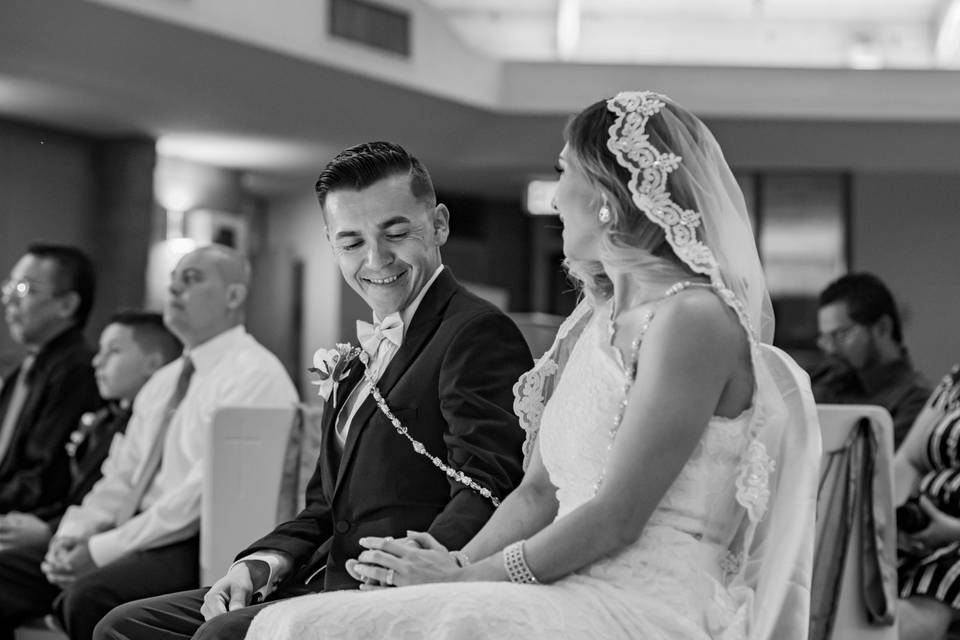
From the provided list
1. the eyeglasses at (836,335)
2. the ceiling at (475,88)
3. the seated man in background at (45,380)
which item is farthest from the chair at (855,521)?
the ceiling at (475,88)

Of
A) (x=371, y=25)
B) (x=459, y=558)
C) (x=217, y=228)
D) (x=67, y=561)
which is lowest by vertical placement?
(x=67, y=561)

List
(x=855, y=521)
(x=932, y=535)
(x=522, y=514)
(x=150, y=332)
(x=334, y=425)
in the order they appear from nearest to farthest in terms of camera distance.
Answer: (x=522, y=514) → (x=334, y=425) → (x=855, y=521) → (x=932, y=535) → (x=150, y=332)

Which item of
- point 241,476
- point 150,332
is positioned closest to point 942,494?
point 241,476

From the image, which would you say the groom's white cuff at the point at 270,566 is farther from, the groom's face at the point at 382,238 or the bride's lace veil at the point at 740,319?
the bride's lace veil at the point at 740,319

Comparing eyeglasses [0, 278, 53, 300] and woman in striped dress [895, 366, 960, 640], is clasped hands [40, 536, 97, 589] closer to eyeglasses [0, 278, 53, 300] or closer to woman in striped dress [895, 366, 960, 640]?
eyeglasses [0, 278, 53, 300]

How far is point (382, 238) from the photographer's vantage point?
282 cm

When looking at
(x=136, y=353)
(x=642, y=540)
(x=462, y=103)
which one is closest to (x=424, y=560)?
(x=642, y=540)

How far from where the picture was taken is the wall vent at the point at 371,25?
443 inches

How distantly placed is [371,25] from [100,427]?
663 cm

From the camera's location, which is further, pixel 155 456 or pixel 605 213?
pixel 155 456

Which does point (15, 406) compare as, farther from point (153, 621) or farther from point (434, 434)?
point (434, 434)

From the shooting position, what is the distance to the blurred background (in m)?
10.6

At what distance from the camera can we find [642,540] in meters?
2.27

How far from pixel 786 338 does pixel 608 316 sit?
12.1 meters
